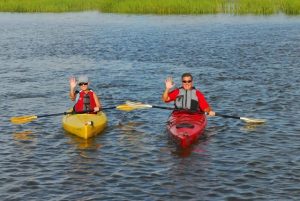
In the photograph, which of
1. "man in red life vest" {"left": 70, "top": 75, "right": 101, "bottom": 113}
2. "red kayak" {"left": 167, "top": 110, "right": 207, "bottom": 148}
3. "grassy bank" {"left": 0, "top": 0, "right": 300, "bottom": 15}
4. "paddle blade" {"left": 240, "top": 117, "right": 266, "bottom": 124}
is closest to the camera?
"red kayak" {"left": 167, "top": 110, "right": 207, "bottom": 148}

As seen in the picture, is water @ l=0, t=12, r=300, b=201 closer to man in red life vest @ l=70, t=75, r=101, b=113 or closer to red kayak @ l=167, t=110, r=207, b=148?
red kayak @ l=167, t=110, r=207, b=148

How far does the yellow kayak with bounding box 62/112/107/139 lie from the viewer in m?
13.6

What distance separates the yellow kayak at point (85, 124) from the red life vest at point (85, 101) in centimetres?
28

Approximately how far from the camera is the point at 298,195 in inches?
396

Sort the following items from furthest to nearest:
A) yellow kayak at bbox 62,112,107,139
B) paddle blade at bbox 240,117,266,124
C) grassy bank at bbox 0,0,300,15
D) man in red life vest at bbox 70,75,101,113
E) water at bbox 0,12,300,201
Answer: grassy bank at bbox 0,0,300,15 < paddle blade at bbox 240,117,266,124 < man in red life vest at bbox 70,75,101,113 < yellow kayak at bbox 62,112,107,139 < water at bbox 0,12,300,201

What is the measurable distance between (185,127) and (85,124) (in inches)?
100

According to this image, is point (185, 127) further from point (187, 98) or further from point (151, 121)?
point (151, 121)

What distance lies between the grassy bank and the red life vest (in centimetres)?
3235

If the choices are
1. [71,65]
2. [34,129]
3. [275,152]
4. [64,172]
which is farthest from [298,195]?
[71,65]

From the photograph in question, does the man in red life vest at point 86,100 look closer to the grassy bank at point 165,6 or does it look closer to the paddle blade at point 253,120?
the paddle blade at point 253,120

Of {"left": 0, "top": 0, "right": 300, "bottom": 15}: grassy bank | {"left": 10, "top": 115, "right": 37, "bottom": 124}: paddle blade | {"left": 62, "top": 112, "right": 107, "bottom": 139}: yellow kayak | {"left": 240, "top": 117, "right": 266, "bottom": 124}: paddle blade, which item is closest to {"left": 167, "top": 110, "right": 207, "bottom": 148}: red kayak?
{"left": 240, "top": 117, "right": 266, "bottom": 124}: paddle blade

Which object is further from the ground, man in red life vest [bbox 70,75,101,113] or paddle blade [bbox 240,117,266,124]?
man in red life vest [bbox 70,75,101,113]

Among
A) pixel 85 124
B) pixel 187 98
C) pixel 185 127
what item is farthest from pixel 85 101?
pixel 185 127

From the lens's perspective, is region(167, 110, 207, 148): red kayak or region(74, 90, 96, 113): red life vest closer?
region(167, 110, 207, 148): red kayak
